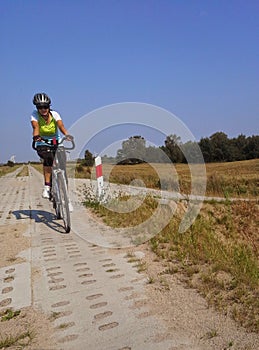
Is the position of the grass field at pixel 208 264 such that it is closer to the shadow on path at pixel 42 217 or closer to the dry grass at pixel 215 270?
the dry grass at pixel 215 270

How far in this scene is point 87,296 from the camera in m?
3.30

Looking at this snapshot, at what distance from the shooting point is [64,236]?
5.85 metres

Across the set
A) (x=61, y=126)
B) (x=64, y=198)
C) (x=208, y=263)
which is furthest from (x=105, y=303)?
(x=61, y=126)

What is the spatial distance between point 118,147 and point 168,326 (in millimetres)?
5969

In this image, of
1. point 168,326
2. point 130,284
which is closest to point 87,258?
point 130,284

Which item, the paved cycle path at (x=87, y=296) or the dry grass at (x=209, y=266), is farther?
the dry grass at (x=209, y=266)

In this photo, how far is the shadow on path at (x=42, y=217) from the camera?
6694 millimetres

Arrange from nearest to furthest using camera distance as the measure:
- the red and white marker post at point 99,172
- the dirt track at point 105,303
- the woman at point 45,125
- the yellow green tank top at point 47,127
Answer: the dirt track at point 105,303 → the woman at point 45,125 → the yellow green tank top at point 47,127 → the red and white marker post at point 99,172

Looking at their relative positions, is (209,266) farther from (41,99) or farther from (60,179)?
(41,99)

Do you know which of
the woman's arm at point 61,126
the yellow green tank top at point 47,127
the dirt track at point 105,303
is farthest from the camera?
the woman's arm at point 61,126

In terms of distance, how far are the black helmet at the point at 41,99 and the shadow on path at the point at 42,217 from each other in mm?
2466

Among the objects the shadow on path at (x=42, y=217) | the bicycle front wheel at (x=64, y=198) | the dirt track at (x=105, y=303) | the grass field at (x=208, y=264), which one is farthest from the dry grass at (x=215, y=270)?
the shadow on path at (x=42, y=217)

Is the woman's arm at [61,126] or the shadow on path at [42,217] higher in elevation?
the woman's arm at [61,126]

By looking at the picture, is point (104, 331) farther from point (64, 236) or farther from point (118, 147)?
point (118, 147)
